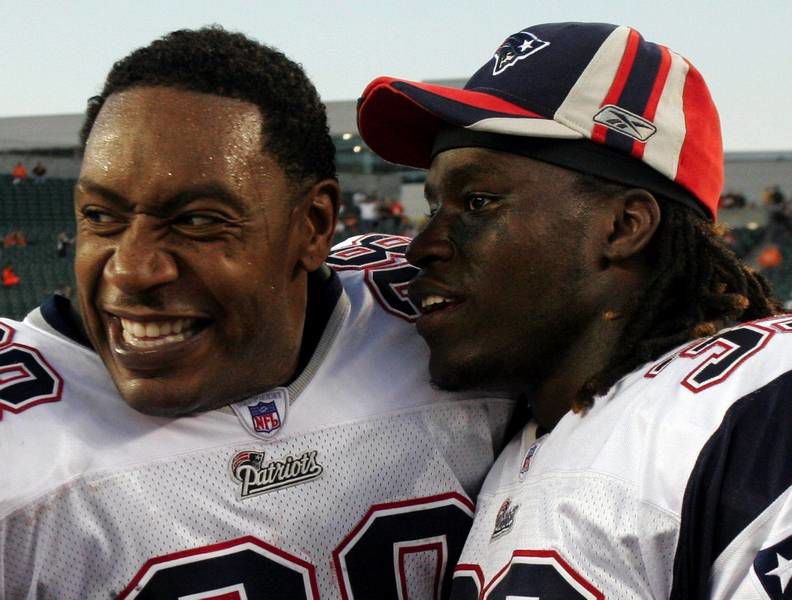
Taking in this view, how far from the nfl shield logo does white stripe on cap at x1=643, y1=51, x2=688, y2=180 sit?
897 millimetres

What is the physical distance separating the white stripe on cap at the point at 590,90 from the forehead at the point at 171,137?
2.09 ft

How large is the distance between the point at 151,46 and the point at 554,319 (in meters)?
0.96

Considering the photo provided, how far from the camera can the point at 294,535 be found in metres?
2.06

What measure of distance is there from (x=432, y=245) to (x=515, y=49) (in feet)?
1.55

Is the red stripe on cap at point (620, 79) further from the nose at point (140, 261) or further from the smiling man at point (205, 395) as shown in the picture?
the nose at point (140, 261)

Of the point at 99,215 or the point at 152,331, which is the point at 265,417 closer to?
the point at 152,331

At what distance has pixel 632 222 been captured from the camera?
2203 mm

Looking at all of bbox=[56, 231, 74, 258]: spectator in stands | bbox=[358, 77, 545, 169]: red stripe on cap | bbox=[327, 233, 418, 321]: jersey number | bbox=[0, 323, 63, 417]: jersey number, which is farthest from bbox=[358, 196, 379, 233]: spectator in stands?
bbox=[0, 323, 63, 417]: jersey number

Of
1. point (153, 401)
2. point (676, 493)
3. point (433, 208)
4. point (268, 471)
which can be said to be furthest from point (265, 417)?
point (676, 493)

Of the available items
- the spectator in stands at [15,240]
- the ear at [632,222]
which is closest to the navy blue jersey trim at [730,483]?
the ear at [632,222]

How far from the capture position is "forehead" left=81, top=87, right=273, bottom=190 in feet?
6.17

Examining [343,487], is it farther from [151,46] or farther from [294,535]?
[151,46]

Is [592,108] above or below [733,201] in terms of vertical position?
above

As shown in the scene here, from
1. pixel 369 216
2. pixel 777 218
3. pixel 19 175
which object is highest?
pixel 777 218
